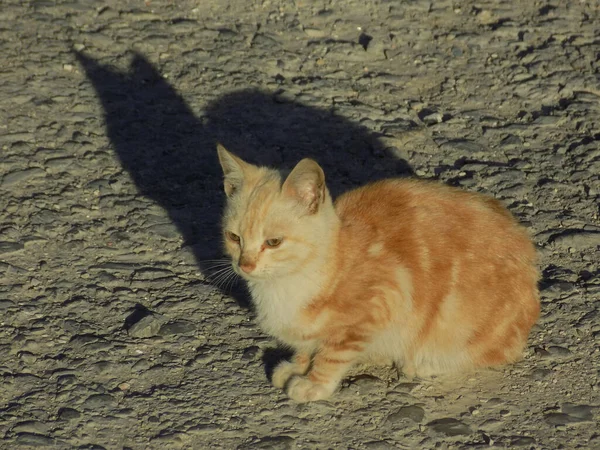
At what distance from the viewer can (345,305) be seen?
4445 mm

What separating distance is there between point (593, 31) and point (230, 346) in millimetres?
4466

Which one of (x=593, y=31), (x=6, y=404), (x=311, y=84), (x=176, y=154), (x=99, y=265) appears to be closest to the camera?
(x=6, y=404)

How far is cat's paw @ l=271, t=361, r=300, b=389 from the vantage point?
4566mm

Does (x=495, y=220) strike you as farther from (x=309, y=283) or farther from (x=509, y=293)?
(x=309, y=283)

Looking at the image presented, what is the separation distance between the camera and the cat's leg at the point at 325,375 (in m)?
4.45

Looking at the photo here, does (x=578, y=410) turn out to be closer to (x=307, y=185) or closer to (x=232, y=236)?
(x=307, y=185)

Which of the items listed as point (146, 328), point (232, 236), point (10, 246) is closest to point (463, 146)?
point (232, 236)

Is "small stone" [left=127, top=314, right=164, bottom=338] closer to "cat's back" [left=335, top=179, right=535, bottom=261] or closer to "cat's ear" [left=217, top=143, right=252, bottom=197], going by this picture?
"cat's ear" [left=217, top=143, right=252, bottom=197]

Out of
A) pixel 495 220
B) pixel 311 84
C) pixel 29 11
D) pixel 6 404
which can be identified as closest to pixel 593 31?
pixel 311 84

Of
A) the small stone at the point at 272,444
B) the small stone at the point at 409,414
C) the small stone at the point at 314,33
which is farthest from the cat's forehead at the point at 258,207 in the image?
the small stone at the point at 314,33

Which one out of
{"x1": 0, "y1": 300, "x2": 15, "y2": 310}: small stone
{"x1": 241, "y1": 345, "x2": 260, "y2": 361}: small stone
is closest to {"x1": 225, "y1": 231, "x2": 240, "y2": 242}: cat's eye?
{"x1": 241, "y1": 345, "x2": 260, "y2": 361}: small stone

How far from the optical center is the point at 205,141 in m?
6.46

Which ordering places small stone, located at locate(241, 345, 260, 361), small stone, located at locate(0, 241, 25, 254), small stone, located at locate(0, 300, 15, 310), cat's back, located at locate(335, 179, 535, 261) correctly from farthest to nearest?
small stone, located at locate(0, 241, 25, 254), small stone, located at locate(0, 300, 15, 310), small stone, located at locate(241, 345, 260, 361), cat's back, located at locate(335, 179, 535, 261)

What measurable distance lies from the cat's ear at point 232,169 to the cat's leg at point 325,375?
95 cm
